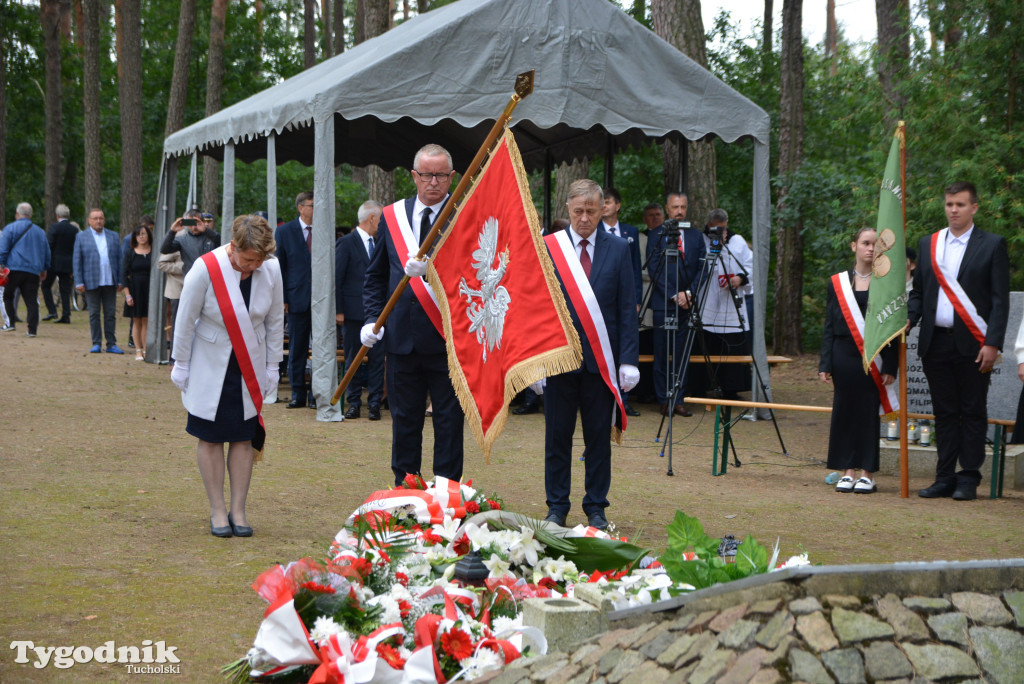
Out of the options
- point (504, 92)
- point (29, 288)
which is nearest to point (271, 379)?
point (504, 92)

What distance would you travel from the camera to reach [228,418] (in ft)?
19.0

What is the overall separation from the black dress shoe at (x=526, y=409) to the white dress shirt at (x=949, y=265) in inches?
190

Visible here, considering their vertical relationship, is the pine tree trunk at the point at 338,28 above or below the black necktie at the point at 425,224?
above

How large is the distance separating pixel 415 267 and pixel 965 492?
4420 mm

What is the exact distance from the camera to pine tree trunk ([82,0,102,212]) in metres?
25.2

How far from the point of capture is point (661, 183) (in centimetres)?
1811

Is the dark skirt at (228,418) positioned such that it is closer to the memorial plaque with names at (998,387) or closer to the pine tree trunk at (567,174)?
the memorial plaque with names at (998,387)

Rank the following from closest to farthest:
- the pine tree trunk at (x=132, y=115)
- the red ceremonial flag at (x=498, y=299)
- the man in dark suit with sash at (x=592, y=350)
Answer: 1. the red ceremonial flag at (x=498, y=299)
2. the man in dark suit with sash at (x=592, y=350)
3. the pine tree trunk at (x=132, y=115)

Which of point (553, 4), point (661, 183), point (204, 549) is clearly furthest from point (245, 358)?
point (661, 183)

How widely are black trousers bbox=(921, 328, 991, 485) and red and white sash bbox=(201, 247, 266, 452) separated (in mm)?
4708

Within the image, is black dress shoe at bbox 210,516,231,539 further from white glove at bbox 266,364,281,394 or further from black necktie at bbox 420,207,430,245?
black necktie at bbox 420,207,430,245

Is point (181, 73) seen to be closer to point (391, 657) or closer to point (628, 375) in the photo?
point (628, 375)

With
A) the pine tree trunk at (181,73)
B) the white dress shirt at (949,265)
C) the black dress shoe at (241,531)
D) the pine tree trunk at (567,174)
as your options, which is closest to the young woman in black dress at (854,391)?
the white dress shirt at (949,265)

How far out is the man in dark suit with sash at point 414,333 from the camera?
587cm
